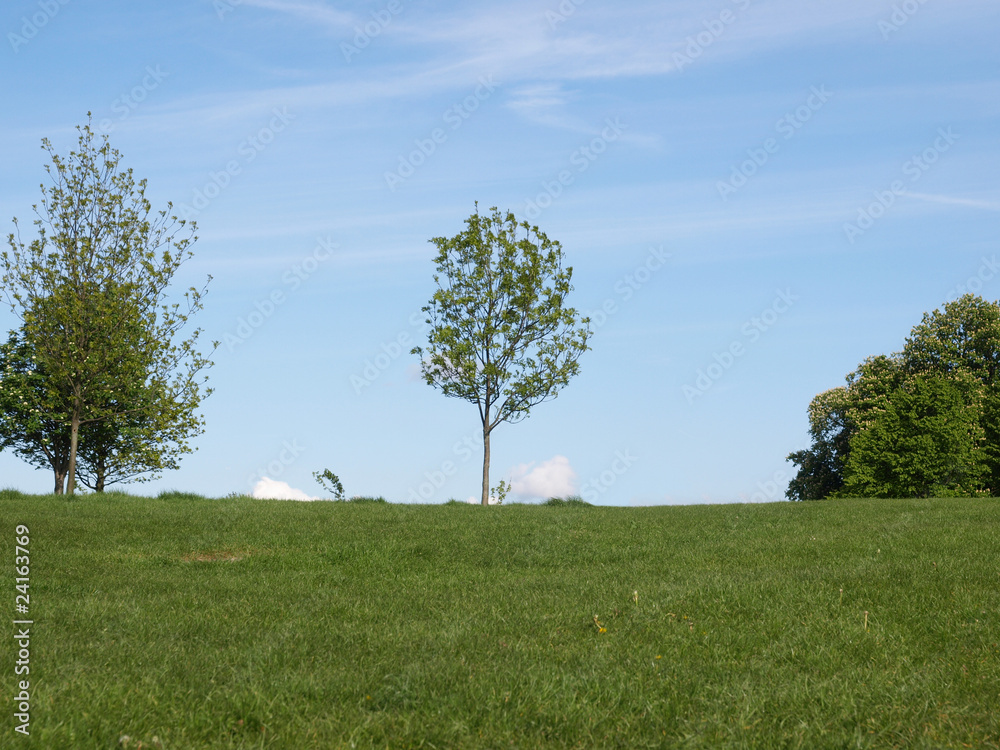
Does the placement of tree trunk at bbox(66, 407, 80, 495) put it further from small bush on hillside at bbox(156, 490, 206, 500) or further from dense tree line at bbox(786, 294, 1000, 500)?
dense tree line at bbox(786, 294, 1000, 500)

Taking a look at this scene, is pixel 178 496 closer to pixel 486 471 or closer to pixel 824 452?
pixel 486 471

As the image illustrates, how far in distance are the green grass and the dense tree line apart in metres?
27.4

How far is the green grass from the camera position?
632 cm

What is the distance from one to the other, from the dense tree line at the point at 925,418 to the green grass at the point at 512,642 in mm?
27422

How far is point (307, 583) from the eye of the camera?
44.9 ft

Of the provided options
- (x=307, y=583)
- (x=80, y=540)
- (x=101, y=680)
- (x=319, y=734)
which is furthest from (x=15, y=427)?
(x=319, y=734)

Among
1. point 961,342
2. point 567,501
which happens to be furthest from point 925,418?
point 567,501

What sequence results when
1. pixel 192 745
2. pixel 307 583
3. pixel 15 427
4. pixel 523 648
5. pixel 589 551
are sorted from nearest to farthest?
1. pixel 192 745
2. pixel 523 648
3. pixel 307 583
4. pixel 589 551
5. pixel 15 427

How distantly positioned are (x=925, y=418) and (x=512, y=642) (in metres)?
40.8

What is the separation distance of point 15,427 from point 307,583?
2986 cm

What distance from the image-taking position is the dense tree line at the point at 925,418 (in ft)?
140

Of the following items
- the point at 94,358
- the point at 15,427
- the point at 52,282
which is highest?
the point at 52,282

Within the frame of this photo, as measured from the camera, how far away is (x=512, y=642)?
8.52 meters

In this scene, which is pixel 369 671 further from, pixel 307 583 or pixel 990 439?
pixel 990 439
